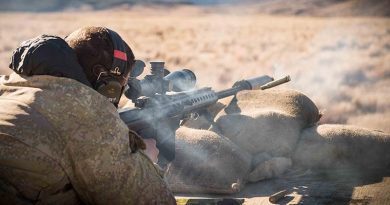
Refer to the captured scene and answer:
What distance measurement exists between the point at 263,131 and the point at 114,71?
303cm

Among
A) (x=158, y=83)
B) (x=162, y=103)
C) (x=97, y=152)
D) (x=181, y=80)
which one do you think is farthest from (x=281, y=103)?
(x=97, y=152)

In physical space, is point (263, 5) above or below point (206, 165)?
below

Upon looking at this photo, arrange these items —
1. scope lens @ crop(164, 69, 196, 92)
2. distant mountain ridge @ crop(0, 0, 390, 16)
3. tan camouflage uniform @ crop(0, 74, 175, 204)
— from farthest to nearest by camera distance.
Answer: distant mountain ridge @ crop(0, 0, 390, 16), scope lens @ crop(164, 69, 196, 92), tan camouflage uniform @ crop(0, 74, 175, 204)

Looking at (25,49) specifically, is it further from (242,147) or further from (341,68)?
(341,68)

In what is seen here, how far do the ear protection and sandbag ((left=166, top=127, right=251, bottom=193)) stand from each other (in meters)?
2.20

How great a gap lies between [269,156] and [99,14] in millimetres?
83266

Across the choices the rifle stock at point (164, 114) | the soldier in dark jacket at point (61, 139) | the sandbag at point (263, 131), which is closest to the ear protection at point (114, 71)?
the soldier in dark jacket at point (61, 139)

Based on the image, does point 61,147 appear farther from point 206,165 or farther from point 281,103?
point 281,103

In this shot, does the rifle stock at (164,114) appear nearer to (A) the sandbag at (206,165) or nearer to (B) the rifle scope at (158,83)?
(B) the rifle scope at (158,83)

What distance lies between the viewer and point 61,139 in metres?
2.53

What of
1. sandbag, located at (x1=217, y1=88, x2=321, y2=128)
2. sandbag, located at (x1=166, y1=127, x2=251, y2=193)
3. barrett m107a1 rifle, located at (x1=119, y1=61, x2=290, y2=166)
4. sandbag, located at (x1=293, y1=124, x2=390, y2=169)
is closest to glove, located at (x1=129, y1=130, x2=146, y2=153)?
barrett m107a1 rifle, located at (x1=119, y1=61, x2=290, y2=166)

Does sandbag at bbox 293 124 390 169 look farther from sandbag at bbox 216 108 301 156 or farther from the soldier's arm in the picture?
the soldier's arm

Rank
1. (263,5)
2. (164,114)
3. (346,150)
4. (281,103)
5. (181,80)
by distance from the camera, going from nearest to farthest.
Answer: (164,114), (181,80), (346,150), (281,103), (263,5)

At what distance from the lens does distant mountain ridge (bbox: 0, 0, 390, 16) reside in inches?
3132
